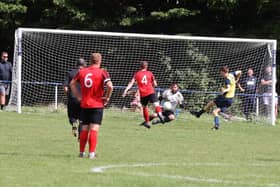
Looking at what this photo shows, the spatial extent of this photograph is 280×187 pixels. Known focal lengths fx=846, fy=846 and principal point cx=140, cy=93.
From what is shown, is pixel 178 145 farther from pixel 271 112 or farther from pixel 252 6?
pixel 252 6

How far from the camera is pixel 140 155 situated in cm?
1449

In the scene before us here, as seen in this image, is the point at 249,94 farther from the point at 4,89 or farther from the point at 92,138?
the point at 92,138

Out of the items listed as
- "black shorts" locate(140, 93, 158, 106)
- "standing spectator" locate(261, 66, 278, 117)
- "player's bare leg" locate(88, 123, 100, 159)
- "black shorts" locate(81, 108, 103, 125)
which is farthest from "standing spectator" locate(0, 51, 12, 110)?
"player's bare leg" locate(88, 123, 100, 159)

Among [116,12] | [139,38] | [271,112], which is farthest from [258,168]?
[116,12]

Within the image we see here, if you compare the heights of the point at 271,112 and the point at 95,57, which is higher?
the point at 95,57

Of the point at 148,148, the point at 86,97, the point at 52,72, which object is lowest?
the point at 52,72

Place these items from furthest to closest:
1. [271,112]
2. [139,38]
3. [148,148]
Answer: [139,38] < [271,112] < [148,148]

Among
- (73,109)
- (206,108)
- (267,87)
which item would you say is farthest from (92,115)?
(267,87)

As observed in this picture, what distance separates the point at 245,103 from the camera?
28.3 m

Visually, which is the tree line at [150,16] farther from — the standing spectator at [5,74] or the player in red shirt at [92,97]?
the player in red shirt at [92,97]

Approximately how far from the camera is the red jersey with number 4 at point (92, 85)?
44.4 ft

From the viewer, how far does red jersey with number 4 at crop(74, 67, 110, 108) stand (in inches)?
533

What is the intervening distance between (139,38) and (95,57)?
16666 mm

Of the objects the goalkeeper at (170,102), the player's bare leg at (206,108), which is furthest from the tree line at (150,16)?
the player's bare leg at (206,108)
